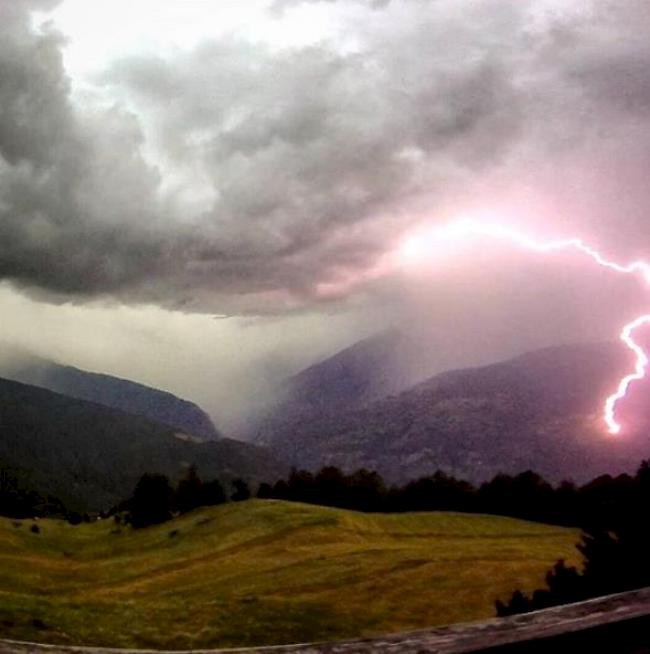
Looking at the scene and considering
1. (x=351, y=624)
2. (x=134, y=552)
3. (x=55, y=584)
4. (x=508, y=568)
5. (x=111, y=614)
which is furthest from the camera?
(x=134, y=552)

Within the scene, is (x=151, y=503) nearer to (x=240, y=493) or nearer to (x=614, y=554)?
(x=240, y=493)

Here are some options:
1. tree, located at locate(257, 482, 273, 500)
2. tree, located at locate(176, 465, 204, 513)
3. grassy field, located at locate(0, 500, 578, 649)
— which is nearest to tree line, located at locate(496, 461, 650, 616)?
grassy field, located at locate(0, 500, 578, 649)

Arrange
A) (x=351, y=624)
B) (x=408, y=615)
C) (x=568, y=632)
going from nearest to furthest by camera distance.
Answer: (x=568, y=632) < (x=351, y=624) < (x=408, y=615)

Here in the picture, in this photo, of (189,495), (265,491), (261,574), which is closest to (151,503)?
(189,495)

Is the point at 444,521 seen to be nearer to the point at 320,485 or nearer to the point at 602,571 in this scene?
the point at 320,485

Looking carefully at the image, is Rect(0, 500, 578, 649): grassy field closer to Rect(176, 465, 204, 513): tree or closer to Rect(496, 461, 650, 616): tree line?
Rect(176, 465, 204, 513): tree

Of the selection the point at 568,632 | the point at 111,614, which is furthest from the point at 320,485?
the point at 568,632
